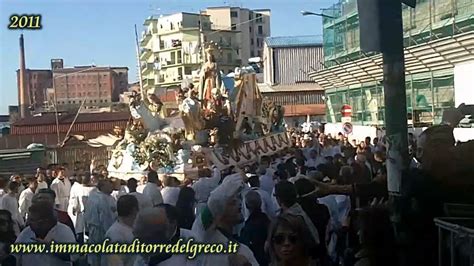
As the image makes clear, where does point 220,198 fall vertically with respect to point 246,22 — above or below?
below

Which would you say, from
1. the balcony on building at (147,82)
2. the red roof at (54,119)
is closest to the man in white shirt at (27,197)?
the red roof at (54,119)

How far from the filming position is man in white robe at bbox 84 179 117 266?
130 inches

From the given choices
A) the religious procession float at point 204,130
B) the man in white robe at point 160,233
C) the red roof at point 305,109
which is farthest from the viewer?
the religious procession float at point 204,130

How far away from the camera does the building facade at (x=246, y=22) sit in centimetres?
324

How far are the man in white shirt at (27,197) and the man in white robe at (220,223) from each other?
0.93 m

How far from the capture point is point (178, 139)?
5.34m

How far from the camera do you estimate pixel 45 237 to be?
10.4 feet

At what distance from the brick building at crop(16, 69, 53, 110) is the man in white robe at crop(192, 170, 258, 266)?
2.98 ft

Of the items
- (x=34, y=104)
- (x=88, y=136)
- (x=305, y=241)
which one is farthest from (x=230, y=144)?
(x=305, y=241)

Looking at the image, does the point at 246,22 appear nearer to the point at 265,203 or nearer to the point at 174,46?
the point at 174,46

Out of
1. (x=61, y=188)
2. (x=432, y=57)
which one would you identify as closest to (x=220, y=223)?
(x=432, y=57)

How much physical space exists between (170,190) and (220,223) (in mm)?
964

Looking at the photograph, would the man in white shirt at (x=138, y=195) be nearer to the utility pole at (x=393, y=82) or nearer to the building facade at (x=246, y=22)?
the building facade at (x=246, y=22)

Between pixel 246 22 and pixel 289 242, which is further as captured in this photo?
pixel 246 22
